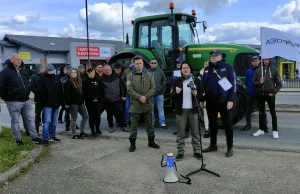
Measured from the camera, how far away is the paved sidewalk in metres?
4.52

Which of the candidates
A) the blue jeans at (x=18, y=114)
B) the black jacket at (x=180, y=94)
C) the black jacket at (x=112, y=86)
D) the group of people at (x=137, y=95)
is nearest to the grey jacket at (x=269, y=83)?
the group of people at (x=137, y=95)

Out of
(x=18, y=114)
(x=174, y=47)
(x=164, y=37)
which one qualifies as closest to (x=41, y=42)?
(x=164, y=37)

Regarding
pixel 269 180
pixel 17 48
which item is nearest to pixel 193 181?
pixel 269 180

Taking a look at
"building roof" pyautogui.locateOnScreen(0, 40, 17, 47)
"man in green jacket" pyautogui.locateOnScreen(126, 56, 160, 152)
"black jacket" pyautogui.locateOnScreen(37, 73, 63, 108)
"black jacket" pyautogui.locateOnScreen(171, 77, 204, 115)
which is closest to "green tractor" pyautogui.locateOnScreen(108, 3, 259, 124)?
"man in green jacket" pyautogui.locateOnScreen(126, 56, 160, 152)

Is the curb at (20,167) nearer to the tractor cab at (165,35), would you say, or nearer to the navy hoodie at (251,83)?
the tractor cab at (165,35)

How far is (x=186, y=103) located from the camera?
577cm

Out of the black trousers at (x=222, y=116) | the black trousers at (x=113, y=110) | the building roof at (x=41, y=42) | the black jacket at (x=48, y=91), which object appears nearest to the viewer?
the black trousers at (x=222, y=116)

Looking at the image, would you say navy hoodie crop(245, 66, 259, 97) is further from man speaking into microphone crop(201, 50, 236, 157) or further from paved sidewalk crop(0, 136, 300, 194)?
man speaking into microphone crop(201, 50, 236, 157)

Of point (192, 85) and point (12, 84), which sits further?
point (12, 84)

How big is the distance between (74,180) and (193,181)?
5.87 feet

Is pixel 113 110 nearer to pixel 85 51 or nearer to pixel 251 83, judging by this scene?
pixel 251 83

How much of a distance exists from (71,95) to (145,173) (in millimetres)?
3228

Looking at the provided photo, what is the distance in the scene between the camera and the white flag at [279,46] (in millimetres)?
A: 7254

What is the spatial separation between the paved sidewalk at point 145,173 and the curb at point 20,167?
0.34 ft
